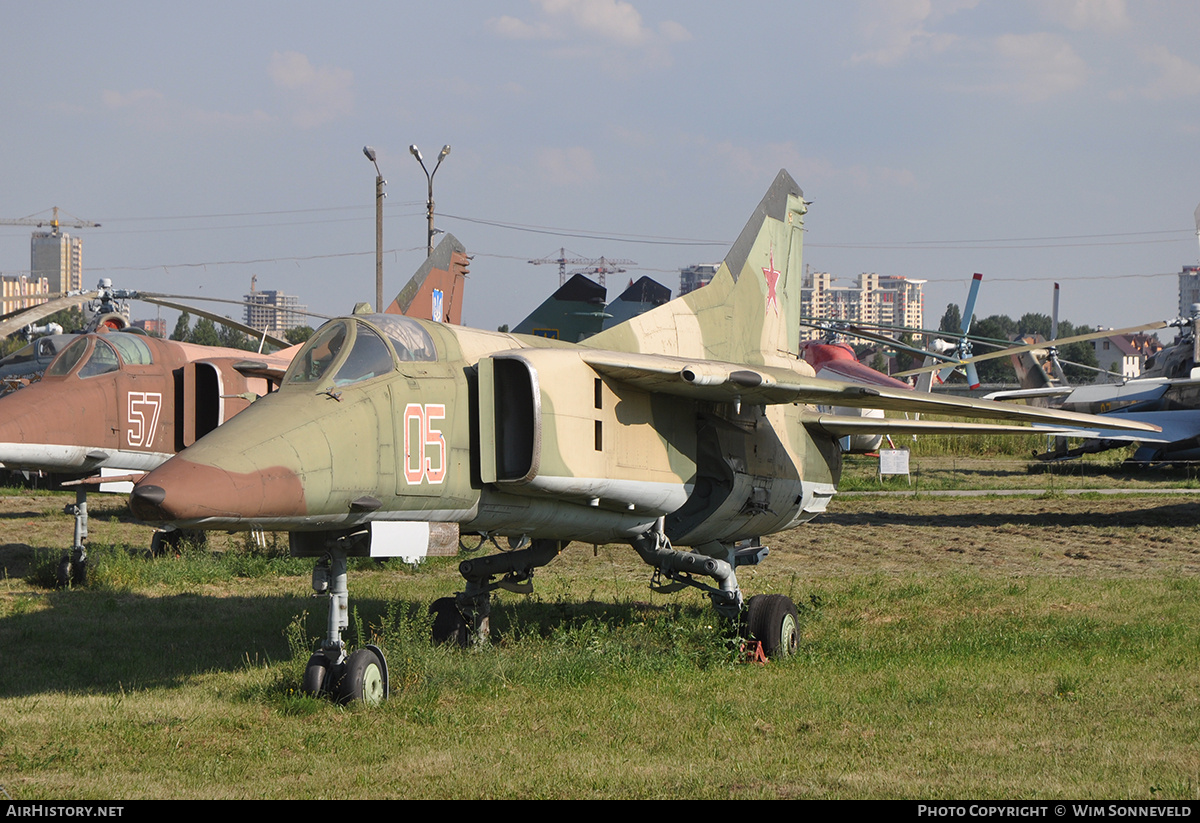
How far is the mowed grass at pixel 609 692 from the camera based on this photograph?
6.51 metres

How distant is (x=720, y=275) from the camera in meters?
12.0

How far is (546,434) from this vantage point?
8570mm

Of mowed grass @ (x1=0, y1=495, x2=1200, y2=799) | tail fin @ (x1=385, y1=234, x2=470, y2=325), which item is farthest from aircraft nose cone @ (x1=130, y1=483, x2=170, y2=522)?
tail fin @ (x1=385, y1=234, x2=470, y2=325)

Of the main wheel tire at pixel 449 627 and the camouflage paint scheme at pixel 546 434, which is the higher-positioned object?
the camouflage paint scheme at pixel 546 434

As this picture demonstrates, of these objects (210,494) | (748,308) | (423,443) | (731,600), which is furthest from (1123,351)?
(210,494)

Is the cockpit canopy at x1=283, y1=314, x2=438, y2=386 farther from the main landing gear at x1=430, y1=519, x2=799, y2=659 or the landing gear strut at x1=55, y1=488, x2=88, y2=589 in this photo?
the landing gear strut at x1=55, y1=488, x2=88, y2=589

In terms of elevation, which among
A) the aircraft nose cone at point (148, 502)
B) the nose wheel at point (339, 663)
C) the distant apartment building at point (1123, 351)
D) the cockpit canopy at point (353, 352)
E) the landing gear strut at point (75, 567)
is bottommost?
the landing gear strut at point (75, 567)

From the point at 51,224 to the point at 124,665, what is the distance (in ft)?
515

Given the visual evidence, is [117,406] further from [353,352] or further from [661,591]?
[661,591]

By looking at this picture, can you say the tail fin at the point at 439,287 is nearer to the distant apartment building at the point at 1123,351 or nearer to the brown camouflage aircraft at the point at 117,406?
the brown camouflage aircraft at the point at 117,406

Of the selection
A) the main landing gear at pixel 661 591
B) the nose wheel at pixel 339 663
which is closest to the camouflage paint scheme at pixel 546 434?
the main landing gear at pixel 661 591

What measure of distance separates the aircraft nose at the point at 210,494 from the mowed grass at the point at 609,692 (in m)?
1.52

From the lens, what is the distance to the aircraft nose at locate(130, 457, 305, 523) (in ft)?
21.7

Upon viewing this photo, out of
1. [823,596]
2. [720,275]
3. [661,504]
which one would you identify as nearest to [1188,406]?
[823,596]
